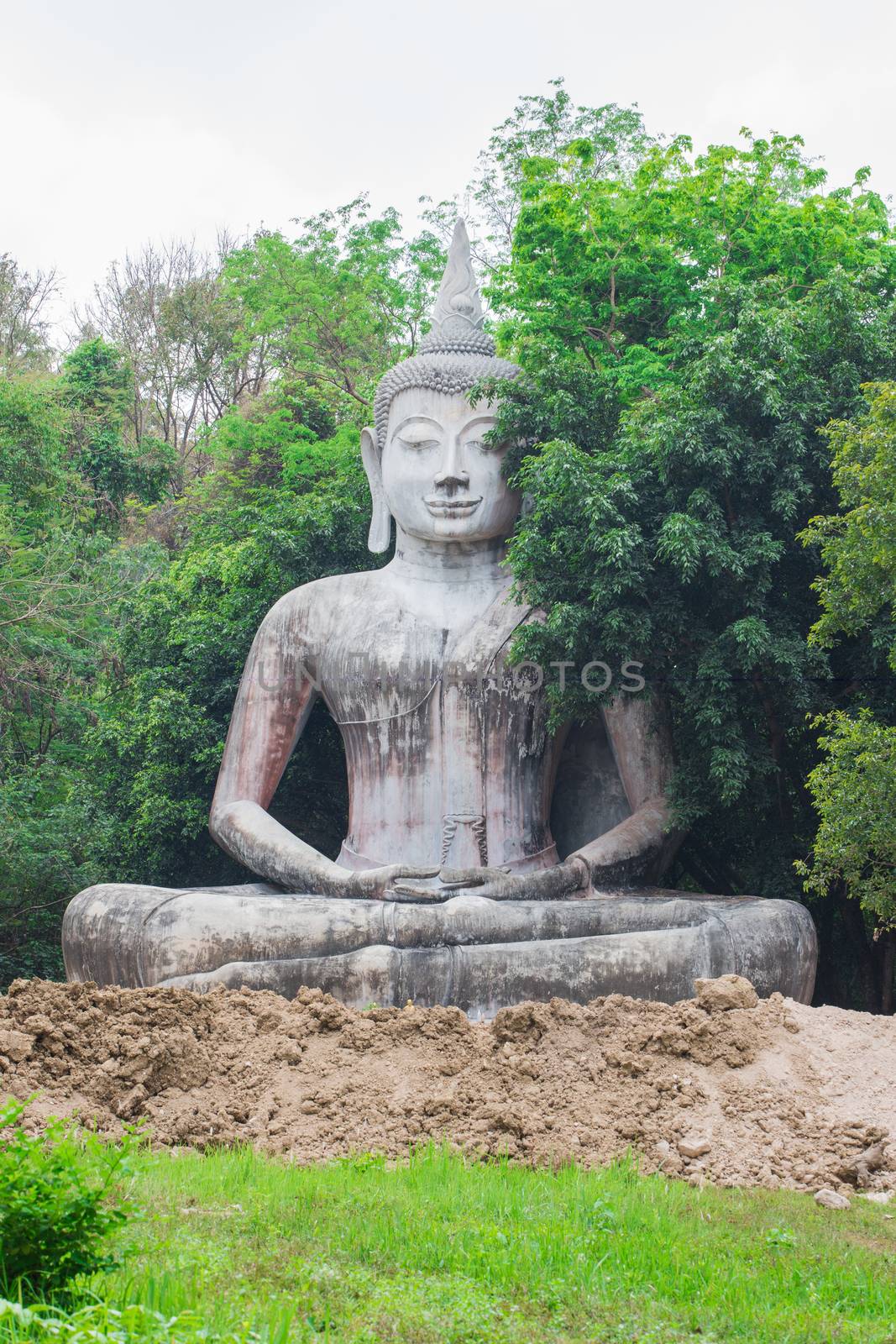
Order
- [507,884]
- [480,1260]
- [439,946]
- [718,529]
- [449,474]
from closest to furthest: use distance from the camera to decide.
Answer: [480,1260], [439,946], [718,529], [507,884], [449,474]

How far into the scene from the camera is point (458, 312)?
1216 cm

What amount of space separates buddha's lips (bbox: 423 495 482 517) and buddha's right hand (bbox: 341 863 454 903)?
275 cm

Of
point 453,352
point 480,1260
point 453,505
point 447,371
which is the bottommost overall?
point 480,1260

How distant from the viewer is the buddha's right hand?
10.1 metres

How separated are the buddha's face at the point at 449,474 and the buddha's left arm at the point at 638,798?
1.75 m

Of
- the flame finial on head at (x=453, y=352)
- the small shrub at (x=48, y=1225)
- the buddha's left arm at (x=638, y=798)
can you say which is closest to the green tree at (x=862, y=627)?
the buddha's left arm at (x=638, y=798)

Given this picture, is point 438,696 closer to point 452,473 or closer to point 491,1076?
point 452,473

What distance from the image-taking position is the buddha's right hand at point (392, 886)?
10.1 meters

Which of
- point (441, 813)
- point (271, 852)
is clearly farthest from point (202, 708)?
point (441, 813)

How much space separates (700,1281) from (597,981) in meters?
4.02

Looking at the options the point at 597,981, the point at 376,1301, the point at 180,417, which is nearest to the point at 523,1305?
the point at 376,1301

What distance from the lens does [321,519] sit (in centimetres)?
1356

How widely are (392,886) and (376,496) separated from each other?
140 inches

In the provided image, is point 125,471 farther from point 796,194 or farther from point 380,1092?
point 380,1092
